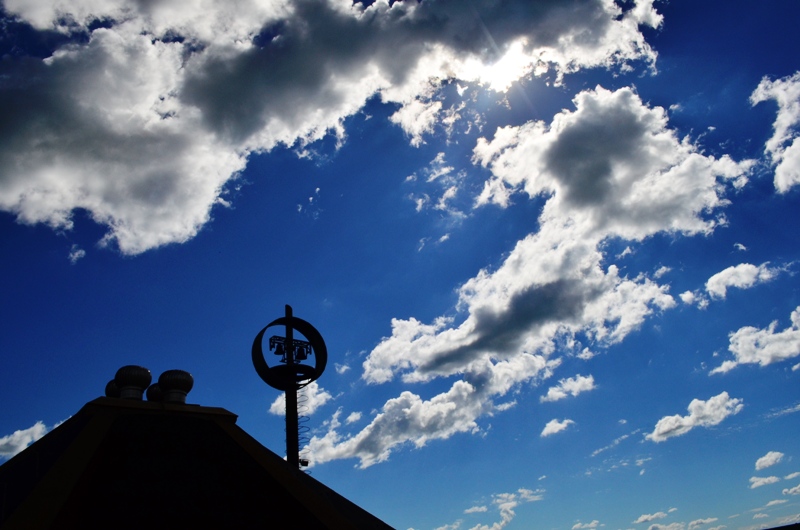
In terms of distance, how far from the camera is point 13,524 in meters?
13.1

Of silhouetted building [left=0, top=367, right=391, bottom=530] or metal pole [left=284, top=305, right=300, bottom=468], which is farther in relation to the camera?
metal pole [left=284, top=305, right=300, bottom=468]

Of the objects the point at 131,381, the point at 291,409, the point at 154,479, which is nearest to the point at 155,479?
the point at 154,479

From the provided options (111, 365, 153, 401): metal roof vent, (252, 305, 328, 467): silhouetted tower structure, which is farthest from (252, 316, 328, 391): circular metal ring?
(111, 365, 153, 401): metal roof vent

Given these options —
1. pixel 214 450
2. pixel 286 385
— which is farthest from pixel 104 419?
pixel 286 385

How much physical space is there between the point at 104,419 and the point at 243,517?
6.95 meters

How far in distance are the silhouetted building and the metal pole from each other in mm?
12333

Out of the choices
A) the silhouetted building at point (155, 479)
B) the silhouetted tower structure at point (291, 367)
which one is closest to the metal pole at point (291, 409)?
the silhouetted tower structure at point (291, 367)

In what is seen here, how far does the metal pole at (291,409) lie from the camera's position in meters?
33.7

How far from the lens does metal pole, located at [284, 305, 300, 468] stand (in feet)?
110

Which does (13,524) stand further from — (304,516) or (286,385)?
(286,385)

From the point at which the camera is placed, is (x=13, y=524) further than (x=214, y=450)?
No

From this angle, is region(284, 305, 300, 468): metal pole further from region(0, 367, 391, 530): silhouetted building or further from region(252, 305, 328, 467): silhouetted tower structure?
region(0, 367, 391, 530): silhouetted building

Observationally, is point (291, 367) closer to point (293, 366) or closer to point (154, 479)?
point (293, 366)

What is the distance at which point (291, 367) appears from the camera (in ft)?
114
